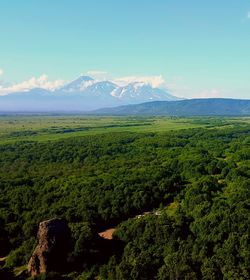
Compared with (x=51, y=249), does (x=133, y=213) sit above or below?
below

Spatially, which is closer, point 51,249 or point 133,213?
point 51,249

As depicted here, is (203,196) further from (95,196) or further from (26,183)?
(26,183)

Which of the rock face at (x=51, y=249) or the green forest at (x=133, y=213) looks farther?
the rock face at (x=51, y=249)

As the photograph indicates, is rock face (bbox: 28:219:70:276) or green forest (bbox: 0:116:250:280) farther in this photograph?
rock face (bbox: 28:219:70:276)

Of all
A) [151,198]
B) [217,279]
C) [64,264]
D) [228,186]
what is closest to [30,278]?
[64,264]
